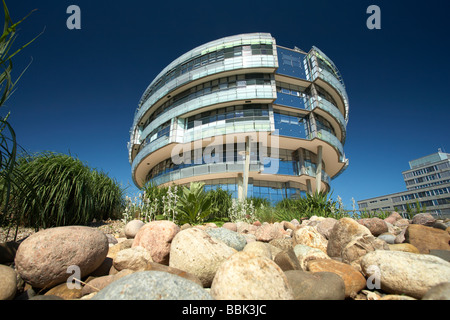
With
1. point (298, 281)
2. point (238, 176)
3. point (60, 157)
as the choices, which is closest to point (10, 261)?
point (298, 281)

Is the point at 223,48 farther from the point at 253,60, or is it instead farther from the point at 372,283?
the point at 372,283

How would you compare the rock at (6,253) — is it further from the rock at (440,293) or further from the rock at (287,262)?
the rock at (440,293)

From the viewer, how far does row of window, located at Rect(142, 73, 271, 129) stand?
2542 centimetres

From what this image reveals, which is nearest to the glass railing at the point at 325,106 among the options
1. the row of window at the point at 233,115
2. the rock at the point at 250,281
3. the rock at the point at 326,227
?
the row of window at the point at 233,115

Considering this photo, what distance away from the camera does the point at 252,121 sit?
2303 centimetres

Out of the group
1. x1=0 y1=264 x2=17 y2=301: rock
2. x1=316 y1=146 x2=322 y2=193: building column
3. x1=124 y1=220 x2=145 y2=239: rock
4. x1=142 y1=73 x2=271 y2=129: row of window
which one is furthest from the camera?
x1=142 y1=73 x2=271 y2=129: row of window

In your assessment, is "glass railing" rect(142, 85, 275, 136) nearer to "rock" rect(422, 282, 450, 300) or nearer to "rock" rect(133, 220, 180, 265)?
"rock" rect(133, 220, 180, 265)

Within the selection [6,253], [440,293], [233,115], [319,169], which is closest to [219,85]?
[233,115]

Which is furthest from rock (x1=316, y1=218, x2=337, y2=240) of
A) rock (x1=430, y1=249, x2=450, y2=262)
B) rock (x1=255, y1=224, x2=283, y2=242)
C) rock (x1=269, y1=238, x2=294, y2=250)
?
A: rock (x1=430, y1=249, x2=450, y2=262)

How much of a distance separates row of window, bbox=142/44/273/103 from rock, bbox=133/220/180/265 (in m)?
26.4

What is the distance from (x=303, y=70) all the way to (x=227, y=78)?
33.7 ft

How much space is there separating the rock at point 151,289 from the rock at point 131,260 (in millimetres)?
1584

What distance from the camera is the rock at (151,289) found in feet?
5.12
